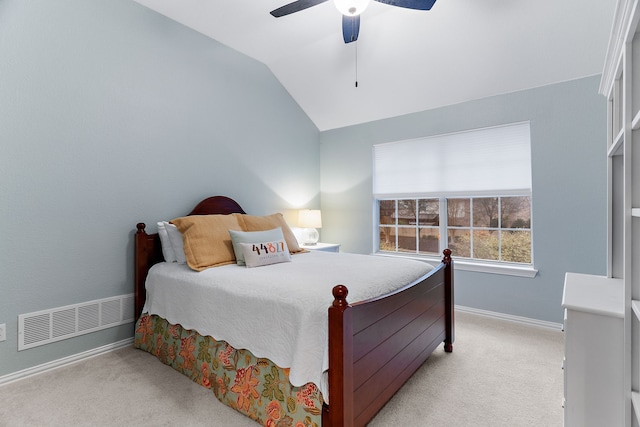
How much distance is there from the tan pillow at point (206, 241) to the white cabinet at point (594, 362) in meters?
2.16

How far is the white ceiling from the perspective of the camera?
2.63 meters

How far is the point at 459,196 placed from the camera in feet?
11.7

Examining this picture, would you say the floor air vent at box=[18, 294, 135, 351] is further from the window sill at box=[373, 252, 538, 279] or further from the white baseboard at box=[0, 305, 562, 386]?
the window sill at box=[373, 252, 538, 279]

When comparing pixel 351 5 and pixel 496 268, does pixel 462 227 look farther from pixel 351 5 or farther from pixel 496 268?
pixel 351 5

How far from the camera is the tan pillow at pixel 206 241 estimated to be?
2.42 m

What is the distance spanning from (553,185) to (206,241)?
3.14 m

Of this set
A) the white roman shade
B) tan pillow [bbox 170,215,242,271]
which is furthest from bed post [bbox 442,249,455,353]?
tan pillow [bbox 170,215,242,271]

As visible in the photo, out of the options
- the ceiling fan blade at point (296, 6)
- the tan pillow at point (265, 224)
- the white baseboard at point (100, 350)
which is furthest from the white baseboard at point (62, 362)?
the ceiling fan blade at point (296, 6)

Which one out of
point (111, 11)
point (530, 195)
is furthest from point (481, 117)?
point (111, 11)

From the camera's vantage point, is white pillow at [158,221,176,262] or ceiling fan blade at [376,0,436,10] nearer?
ceiling fan blade at [376,0,436,10]

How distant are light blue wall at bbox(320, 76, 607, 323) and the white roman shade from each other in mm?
103

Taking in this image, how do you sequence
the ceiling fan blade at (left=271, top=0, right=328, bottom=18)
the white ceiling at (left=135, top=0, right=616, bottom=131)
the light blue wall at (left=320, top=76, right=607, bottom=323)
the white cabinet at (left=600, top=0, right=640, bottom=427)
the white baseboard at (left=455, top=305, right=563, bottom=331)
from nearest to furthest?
1. the white cabinet at (left=600, top=0, right=640, bottom=427)
2. the ceiling fan blade at (left=271, top=0, right=328, bottom=18)
3. the white ceiling at (left=135, top=0, right=616, bottom=131)
4. the light blue wall at (left=320, top=76, right=607, bottom=323)
5. the white baseboard at (left=455, top=305, right=563, bottom=331)

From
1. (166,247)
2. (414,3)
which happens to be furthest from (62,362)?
(414,3)

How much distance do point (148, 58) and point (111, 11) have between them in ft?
1.29
